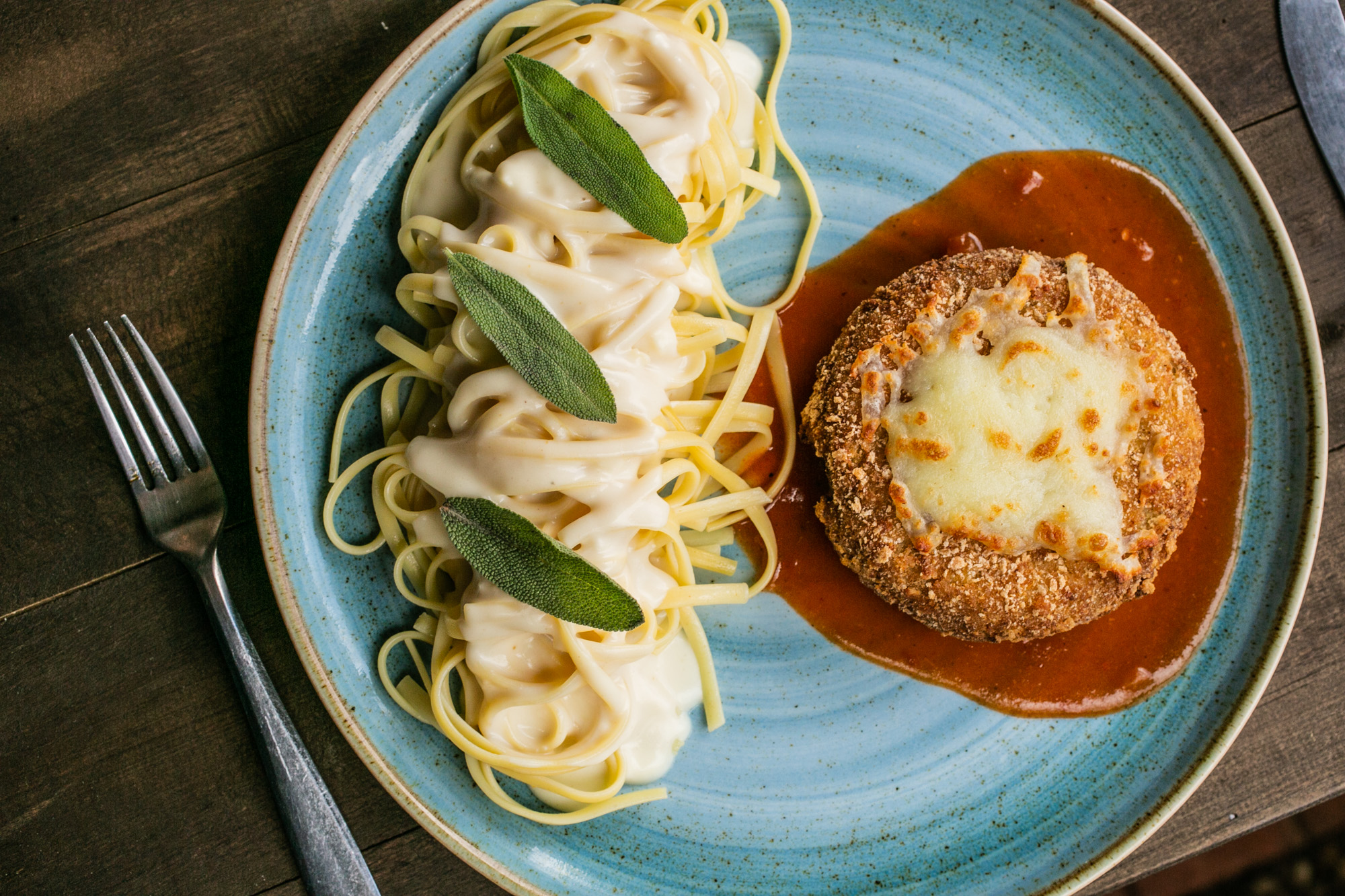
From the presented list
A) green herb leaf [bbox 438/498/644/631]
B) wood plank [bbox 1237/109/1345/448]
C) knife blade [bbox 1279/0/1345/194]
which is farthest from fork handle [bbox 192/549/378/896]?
knife blade [bbox 1279/0/1345/194]

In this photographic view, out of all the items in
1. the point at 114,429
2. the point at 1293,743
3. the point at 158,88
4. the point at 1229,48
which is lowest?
the point at 114,429

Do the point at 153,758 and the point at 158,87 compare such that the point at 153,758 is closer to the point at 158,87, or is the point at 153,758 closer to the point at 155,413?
the point at 155,413

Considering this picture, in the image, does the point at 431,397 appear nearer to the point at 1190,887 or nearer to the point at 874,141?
the point at 874,141

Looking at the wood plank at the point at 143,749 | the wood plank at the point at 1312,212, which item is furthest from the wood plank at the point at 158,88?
the wood plank at the point at 1312,212

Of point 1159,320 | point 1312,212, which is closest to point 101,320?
point 1159,320

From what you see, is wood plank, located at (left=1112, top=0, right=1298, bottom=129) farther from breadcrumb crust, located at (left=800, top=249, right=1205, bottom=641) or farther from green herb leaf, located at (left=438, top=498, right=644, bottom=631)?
green herb leaf, located at (left=438, top=498, right=644, bottom=631)

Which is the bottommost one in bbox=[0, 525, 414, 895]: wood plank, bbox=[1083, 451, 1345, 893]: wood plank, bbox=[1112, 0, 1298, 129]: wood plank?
bbox=[0, 525, 414, 895]: wood plank
